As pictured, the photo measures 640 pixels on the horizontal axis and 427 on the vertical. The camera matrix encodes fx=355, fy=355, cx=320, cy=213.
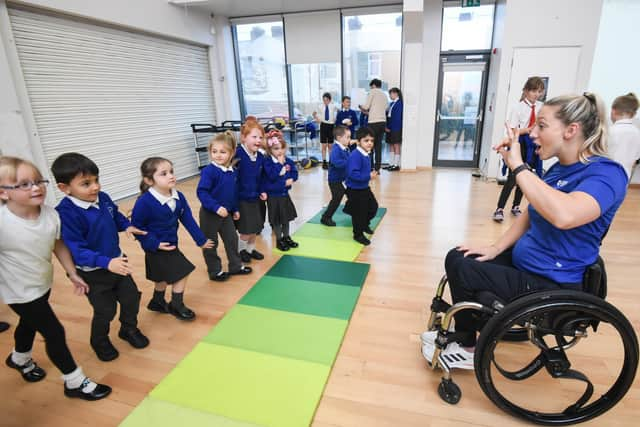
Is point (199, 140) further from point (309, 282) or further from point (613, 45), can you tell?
point (613, 45)

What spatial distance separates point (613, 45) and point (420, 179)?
126 inches

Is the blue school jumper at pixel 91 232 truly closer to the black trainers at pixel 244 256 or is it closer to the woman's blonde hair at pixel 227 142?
the woman's blonde hair at pixel 227 142

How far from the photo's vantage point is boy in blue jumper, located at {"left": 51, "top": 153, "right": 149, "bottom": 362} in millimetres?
1593

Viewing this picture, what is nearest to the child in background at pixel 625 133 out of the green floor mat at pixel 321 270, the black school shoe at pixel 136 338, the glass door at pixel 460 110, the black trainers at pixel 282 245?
the green floor mat at pixel 321 270

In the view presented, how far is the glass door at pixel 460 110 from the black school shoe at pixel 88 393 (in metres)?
6.49

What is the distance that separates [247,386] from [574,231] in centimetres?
154

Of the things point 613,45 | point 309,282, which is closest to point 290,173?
point 309,282

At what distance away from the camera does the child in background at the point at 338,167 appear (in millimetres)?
3566

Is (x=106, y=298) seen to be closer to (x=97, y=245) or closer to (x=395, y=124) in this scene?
(x=97, y=245)

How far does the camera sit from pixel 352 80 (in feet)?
22.7

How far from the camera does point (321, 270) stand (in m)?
2.80

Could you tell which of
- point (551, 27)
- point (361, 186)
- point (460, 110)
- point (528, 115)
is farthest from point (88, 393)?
point (460, 110)

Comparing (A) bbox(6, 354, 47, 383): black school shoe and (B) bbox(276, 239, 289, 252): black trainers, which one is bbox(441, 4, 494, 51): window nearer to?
(B) bbox(276, 239, 289, 252): black trainers

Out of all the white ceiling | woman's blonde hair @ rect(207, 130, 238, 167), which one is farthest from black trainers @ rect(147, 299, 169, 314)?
the white ceiling
